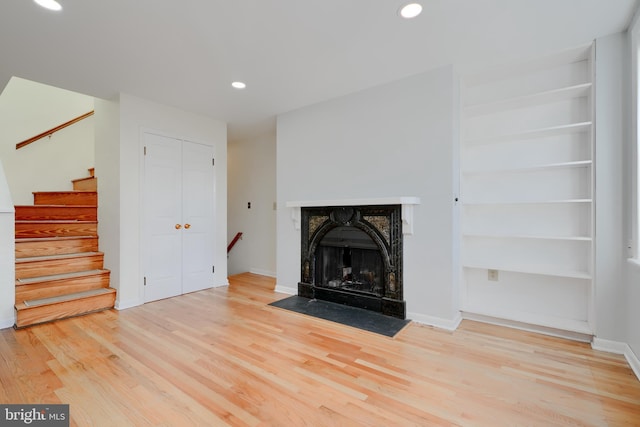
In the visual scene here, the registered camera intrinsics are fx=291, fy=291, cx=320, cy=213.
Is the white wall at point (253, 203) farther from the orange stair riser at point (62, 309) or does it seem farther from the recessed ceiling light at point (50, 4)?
the recessed ceiling light at point (50, 4)

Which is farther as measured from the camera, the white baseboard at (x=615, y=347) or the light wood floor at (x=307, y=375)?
the white baseboard at (x=615, y=347)

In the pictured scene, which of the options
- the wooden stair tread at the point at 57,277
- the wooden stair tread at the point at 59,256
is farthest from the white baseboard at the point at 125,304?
the wooden stair tread at the point at 59,256

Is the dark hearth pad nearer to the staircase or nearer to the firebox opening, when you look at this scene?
the firebox opening

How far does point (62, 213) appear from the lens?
3.76 m

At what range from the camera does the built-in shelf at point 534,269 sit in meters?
Result: 2.41

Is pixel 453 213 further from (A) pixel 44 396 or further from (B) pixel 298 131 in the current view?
(A) pixel 44 396

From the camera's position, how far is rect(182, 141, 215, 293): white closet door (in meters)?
3.90

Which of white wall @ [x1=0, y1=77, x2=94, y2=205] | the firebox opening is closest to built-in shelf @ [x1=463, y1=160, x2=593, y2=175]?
the firebox opening

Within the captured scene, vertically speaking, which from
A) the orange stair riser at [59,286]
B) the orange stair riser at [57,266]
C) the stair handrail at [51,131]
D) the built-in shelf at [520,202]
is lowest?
the orange stair riser at [59,286]

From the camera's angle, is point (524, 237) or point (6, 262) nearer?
point (524, 237)

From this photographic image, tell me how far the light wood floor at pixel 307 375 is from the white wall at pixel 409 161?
20.5 inches

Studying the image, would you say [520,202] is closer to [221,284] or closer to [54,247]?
[221,284]

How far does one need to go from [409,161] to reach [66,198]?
4507 mm

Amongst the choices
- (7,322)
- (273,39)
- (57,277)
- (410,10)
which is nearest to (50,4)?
A: (273,39)
